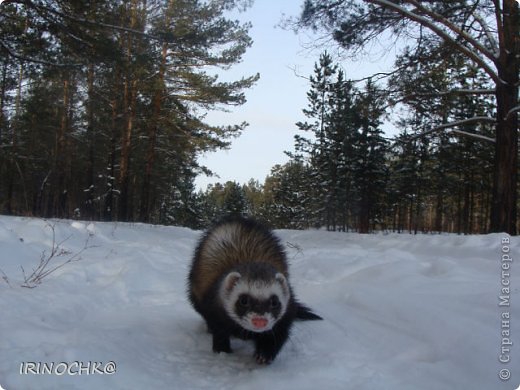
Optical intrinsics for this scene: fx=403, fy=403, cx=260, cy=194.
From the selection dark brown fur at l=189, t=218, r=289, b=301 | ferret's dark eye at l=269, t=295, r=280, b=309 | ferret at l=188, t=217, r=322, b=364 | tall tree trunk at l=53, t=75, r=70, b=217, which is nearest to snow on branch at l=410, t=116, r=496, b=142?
dark brown fur at l=189, t=218, r=289, b=301

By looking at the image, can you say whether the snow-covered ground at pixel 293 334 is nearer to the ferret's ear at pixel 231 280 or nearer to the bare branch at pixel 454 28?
the ferret's ear at pixel 231 280

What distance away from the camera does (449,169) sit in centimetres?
3045

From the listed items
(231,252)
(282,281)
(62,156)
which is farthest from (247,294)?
(62,156)

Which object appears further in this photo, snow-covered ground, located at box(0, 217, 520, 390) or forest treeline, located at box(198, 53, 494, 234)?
forest treeline, located at box(198, 53, 494, 234)

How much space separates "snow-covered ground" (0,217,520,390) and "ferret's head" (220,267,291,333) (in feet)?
1.04

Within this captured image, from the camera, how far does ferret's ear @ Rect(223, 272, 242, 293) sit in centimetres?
287

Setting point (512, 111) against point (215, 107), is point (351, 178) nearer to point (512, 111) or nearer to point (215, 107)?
point (215, 107)

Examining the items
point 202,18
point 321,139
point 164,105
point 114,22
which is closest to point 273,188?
point 321,139

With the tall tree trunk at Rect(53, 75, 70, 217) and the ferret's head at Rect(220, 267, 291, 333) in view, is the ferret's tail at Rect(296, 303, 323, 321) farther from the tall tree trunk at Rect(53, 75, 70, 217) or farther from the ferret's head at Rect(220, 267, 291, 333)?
the tall tree trunk at Rect(53, 75, 70, 217)

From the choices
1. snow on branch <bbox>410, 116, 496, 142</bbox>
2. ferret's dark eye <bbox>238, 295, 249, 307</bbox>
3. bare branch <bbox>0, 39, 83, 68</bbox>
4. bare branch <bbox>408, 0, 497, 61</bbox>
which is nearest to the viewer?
ferret's dark eye <bbox>238, 295, 249, 307</bbox>

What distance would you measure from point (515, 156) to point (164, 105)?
51.8 ft

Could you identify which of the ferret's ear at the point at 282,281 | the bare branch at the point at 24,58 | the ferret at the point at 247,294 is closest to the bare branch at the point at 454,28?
the ferret at the point at 247,294

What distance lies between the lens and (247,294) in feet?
9.12

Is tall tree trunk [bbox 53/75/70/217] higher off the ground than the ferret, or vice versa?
tall tree trunk [bbox 53/75/70/217]
